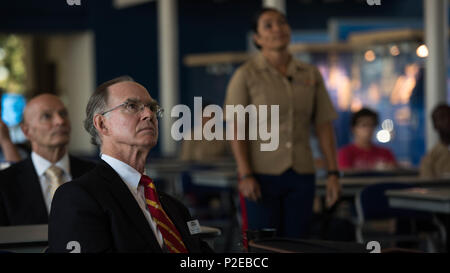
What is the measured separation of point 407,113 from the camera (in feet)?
36.2

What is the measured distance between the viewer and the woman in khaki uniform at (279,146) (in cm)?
342

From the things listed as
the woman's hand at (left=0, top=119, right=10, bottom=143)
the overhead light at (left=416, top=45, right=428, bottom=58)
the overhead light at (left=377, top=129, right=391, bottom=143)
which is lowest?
the overhead light at (left=377, top=129, right=391, bottom=143)

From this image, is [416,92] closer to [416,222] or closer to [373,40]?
[373,40]

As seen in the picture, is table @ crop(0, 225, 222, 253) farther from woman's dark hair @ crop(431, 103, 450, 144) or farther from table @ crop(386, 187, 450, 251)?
woman's dark hair @ crop(431, 103, 450, 144)

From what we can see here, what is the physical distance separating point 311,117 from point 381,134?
8614mm

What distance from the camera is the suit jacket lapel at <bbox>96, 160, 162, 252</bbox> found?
1.83 m

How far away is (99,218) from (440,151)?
13.4ft

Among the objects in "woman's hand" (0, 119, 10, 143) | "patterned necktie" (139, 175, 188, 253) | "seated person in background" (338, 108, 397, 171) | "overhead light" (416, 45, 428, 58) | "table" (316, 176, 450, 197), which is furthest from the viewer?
"overhead light" (416, 45, 428, 58)

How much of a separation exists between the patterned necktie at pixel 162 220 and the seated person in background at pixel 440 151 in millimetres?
3747

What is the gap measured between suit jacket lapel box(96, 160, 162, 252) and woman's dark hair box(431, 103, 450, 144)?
387cm

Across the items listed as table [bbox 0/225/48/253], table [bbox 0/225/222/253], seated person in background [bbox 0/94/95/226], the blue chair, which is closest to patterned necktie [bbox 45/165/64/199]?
seated person in background [bbox 0/94/95/226]

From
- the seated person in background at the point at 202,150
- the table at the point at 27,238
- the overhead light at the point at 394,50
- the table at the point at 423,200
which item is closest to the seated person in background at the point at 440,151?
the table at the point at 423,200

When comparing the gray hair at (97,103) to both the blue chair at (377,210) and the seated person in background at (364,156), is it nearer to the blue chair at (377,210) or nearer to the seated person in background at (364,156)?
the blue chair at (377,210)

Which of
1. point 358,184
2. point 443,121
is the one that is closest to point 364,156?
point 443,121
